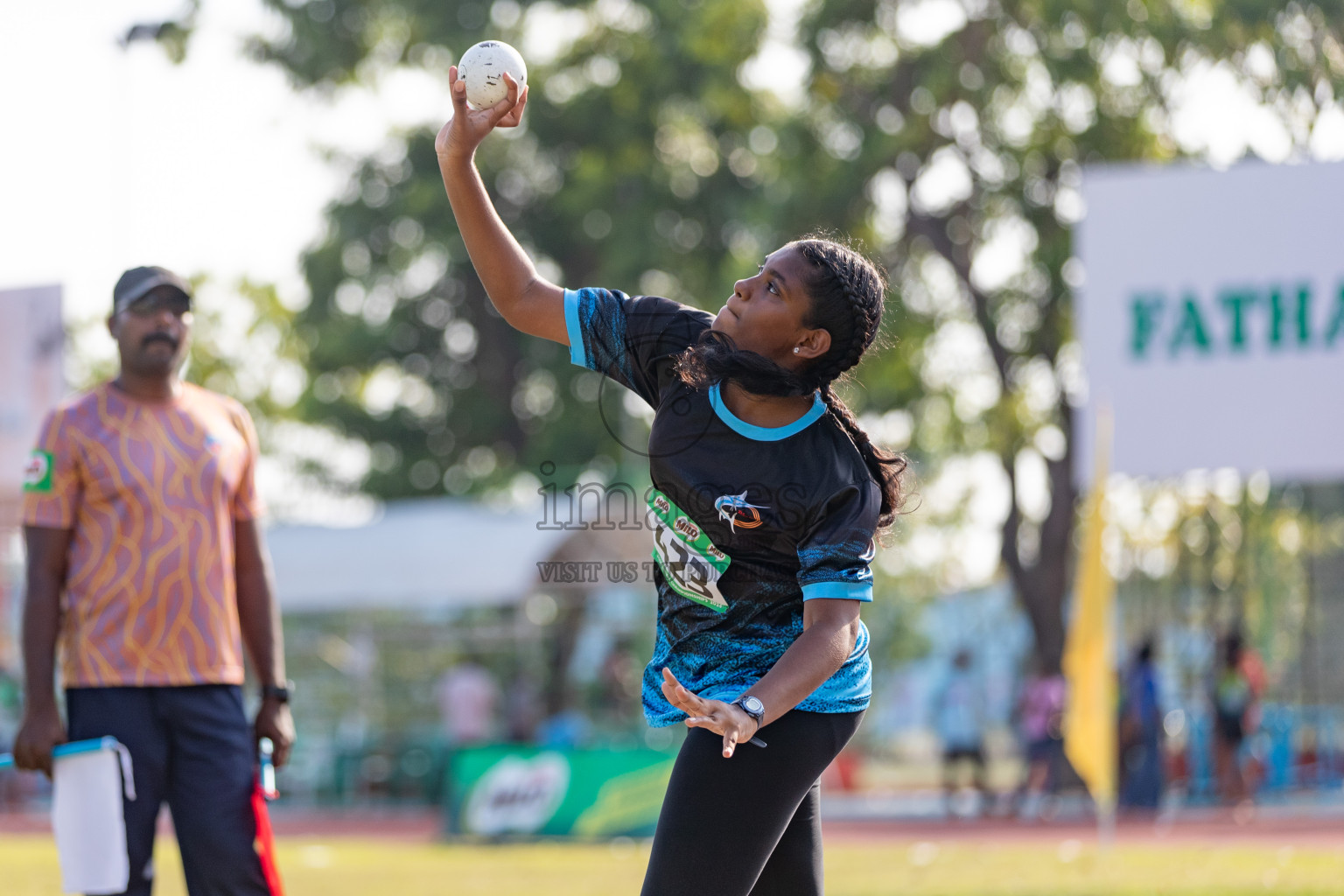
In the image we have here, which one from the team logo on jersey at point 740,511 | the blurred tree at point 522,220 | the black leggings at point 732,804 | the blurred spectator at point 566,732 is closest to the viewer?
the black leggings at point 732,804

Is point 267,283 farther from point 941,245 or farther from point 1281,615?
point 1281,615

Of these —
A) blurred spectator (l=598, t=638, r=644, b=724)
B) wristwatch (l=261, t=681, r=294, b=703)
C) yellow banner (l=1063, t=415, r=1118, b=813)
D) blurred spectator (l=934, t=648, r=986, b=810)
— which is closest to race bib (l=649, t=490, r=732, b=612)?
wristwatch (l=261, t=681, r=294, b=703)

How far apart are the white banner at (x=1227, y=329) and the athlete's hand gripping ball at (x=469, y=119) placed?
1008 cm

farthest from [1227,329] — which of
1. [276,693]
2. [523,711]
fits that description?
[523,711]

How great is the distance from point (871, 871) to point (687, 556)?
8.27 m

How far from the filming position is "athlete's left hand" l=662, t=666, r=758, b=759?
3.19 metres

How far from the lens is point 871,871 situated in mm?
11414

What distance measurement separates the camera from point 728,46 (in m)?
22.7

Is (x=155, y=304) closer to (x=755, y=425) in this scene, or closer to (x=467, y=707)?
Result: (x=755, y=425)

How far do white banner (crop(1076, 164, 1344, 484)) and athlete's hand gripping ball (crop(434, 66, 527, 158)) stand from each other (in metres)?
10.1

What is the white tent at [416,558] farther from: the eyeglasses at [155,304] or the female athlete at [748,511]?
the female athlete at [748,511]

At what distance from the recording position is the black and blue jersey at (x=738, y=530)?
137 inches

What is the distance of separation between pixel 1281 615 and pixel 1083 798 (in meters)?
5.15

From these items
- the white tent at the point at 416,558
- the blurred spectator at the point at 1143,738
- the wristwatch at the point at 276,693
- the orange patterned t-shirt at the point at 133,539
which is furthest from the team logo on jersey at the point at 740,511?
the white tent at the point at 416,558
